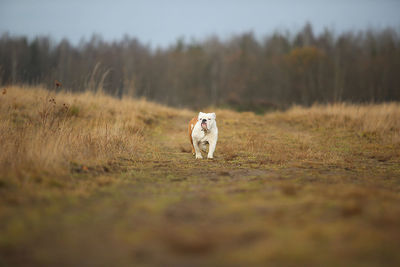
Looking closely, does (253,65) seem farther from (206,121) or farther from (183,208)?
(183,208)

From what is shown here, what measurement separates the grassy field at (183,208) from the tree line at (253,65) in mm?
25758

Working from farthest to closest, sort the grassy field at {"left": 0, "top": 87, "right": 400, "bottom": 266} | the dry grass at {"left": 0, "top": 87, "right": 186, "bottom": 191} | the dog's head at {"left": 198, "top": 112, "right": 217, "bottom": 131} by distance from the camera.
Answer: the dog's head at {"left": 198, "top": 112, "right": 217, "bottom": 131}
the dry grass at {"left": 0, "top": 87, "right": 186, "bottom": 191}
the grassy field at {"left": 0, "top": 87, "right": 400, "bottom": 266}

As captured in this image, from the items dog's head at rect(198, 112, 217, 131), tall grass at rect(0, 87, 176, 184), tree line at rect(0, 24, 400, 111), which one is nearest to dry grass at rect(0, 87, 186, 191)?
tall grass at rect(0, 87, 176, 184)

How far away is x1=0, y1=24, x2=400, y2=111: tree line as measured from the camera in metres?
35.7

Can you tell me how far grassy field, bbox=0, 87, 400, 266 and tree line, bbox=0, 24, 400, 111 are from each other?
25.8 metres

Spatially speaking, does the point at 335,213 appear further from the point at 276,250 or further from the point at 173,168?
the point at 173,168

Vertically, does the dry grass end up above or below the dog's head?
below

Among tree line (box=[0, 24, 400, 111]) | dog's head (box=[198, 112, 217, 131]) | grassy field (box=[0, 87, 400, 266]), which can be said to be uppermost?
tree line (box=[0, 24, 400, 111])

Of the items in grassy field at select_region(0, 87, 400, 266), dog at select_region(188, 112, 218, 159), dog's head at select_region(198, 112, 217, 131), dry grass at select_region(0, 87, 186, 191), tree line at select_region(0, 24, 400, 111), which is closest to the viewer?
grassy field at select_region(0, 87, 400, 266)

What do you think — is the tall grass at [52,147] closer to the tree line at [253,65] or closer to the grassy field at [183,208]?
the grassy field at [183,208]

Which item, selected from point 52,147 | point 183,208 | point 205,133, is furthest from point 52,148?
point 205,133

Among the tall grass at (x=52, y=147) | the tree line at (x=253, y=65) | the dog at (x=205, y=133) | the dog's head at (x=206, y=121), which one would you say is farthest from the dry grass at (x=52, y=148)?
the tree line at (x=253, y=65)

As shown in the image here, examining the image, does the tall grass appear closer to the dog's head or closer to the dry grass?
the dry grass

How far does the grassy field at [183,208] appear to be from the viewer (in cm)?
201
